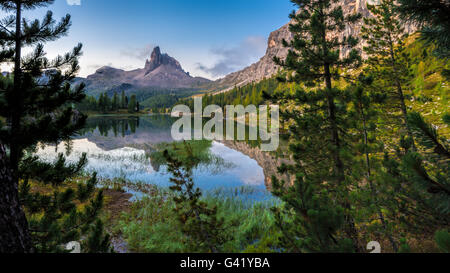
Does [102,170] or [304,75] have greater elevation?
[304,75]

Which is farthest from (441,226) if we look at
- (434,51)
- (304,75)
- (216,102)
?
(216,102)

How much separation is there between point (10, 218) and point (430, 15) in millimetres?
6707

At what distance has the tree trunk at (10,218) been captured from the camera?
2.28 m

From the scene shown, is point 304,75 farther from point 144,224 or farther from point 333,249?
point 144,224

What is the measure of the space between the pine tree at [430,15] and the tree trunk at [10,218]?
6.07 meters

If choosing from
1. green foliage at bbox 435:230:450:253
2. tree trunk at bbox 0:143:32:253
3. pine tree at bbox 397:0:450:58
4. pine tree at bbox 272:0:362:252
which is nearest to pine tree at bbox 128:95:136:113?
pine tree at bbox 272:0:362:252

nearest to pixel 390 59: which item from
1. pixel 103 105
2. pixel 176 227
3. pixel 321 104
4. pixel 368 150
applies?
pixel 321 104

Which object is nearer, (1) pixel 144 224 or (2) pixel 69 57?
(2) pixel 69 57

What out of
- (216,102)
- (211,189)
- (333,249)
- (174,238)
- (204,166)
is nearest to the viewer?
(333,249)

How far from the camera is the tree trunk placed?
2.28 metres

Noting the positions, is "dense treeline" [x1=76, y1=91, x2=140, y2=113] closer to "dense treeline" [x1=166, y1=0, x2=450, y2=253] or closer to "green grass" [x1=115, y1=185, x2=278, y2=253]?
"green grass" [x1=115, y1=185, x2=278, y2=253]

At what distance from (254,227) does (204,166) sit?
1139 centimetres

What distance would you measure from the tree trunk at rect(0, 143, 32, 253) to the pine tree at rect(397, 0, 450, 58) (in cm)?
607

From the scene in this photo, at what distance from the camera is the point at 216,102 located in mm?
119625
